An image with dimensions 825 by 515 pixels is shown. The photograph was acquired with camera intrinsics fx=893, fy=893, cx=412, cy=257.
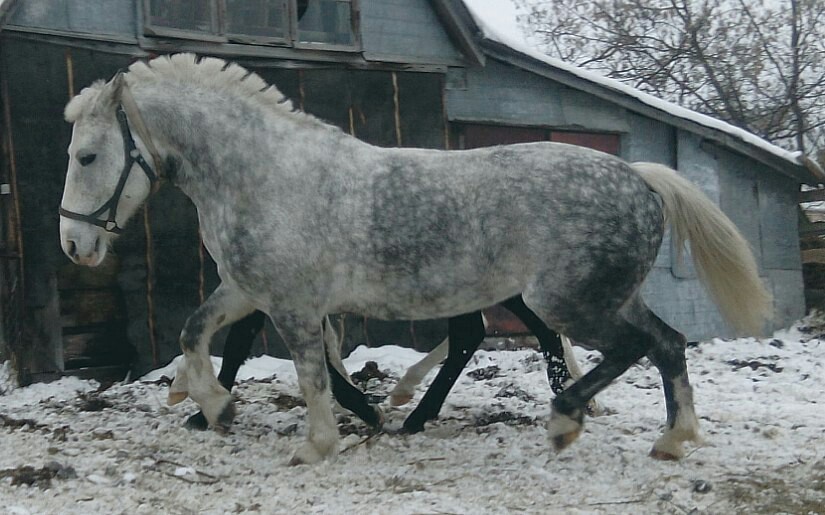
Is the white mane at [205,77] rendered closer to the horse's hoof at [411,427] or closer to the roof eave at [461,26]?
the horse's hoof at [411,427]

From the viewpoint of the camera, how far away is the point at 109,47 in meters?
7.55

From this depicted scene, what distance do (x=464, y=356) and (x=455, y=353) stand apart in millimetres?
58

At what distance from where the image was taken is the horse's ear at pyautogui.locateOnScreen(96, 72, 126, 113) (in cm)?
441

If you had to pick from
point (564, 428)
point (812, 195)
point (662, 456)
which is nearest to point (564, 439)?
point (564, 428)

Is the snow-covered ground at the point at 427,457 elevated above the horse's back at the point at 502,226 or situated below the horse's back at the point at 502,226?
below

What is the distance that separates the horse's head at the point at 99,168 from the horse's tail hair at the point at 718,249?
260cm

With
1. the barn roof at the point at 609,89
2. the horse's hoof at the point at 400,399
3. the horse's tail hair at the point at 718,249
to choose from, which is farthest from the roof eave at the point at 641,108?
the horse's tail hair at the point at 718,249

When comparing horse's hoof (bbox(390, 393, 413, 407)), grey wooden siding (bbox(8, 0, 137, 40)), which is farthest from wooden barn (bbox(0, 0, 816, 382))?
horse's hoof (bbox(390, 393, 413, 407))

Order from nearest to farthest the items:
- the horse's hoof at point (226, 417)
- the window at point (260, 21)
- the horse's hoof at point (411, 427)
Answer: the horse's hoof at point (226, 417) → the horse's hoof at point (411, 427) → the window at point (260, 21)

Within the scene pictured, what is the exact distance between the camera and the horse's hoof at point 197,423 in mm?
5234

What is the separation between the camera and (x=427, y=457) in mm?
4574

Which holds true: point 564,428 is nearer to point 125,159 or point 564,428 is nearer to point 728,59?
point 125,159

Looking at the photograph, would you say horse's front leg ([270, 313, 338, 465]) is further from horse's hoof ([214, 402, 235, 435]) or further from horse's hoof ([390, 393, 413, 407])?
horse's hoof ([390, 393, 413, 407])

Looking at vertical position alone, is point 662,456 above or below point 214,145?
below
